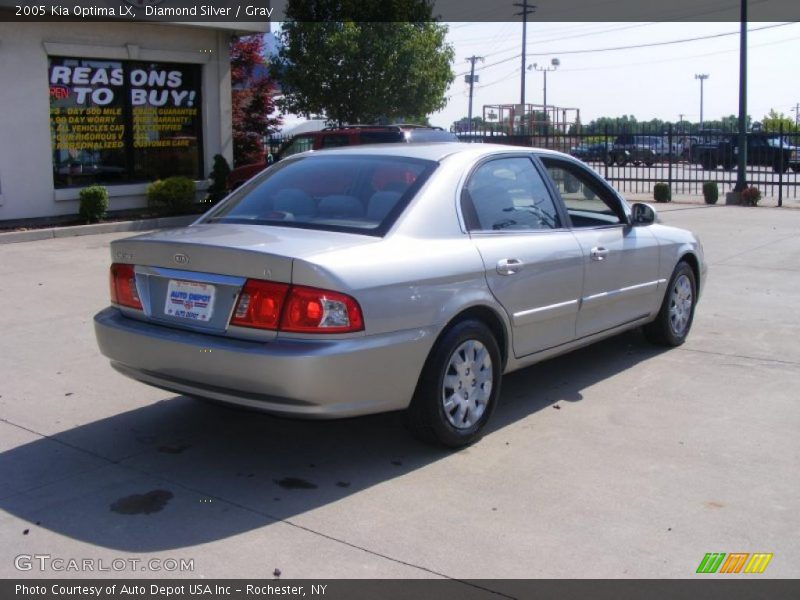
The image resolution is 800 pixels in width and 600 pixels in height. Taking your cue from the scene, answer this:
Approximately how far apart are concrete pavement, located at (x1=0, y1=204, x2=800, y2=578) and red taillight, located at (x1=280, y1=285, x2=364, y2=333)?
2.72ft

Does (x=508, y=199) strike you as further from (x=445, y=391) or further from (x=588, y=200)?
(x=445, y=391)

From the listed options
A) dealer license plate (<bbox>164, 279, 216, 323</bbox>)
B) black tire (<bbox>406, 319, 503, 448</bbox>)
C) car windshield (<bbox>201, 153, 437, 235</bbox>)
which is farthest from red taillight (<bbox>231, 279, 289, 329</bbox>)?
black tire (<bbox>406, 319, 503, 448</bbox>)

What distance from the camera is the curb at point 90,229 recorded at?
525 inches

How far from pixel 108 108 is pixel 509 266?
12877mm

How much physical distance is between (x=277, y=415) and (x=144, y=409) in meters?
1.74

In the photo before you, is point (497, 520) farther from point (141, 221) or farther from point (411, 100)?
point (411, 100)

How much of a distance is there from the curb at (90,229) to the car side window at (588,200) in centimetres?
944

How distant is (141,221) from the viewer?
15375 millimetres

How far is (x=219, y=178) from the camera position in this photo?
57.6 ft

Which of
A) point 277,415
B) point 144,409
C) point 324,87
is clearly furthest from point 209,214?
point 324,87

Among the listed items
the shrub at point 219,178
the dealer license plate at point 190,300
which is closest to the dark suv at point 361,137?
the shrub at point 219,178

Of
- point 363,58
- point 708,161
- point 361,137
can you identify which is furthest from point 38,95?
point 708,161

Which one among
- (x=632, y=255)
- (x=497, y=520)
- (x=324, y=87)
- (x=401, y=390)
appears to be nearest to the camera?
(x=497, y=520)
